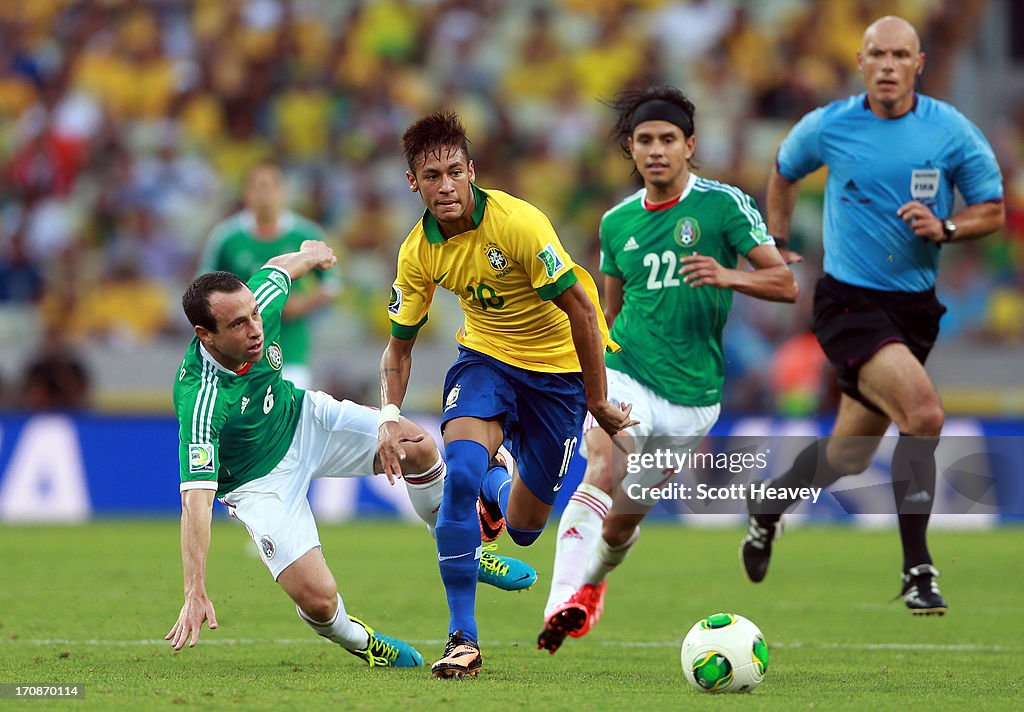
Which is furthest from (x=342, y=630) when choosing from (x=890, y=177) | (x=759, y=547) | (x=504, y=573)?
(x=890, y=177)

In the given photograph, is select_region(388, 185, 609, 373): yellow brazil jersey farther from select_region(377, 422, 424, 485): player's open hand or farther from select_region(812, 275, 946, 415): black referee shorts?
select_region(812, 275, 946, 415): black referee shorts

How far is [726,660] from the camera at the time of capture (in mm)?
5797

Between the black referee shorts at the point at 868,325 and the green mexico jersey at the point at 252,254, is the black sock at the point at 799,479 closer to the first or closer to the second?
the black referee shorts at the point at 868,325

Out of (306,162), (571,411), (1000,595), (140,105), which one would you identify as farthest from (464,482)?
(140,105)

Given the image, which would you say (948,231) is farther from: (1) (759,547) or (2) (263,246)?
(2) (263,246)

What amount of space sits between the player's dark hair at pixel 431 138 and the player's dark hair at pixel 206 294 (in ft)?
2.98

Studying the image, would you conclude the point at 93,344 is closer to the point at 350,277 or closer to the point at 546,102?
the point at 350,277

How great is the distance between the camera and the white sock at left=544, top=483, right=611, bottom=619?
7016mm

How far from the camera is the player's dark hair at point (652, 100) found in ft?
24.3

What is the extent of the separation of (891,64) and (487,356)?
2565 millimetres

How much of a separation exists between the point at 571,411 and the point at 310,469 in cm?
126

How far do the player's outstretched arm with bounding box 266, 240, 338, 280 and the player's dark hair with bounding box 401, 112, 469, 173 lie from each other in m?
1.21

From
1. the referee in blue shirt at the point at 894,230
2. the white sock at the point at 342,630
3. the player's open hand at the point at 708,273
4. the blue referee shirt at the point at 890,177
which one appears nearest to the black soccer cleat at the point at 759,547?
the referee in blue shirt at the point at 894,230

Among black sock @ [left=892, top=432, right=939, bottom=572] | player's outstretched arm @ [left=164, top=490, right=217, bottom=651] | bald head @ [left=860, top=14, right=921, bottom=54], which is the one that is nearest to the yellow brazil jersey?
player's outstretched arm @ [left=164, top=490, right=217, bottom=651]
